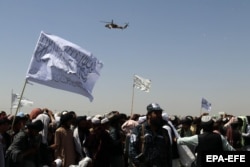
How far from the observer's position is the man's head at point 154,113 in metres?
5.82

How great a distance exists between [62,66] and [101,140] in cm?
183

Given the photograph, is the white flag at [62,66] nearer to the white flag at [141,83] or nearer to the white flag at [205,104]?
the white flag at [141,83]

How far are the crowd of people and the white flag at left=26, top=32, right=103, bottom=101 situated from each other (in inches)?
29.9

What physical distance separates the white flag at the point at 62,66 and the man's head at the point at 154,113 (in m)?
3.14

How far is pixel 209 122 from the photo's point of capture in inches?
249

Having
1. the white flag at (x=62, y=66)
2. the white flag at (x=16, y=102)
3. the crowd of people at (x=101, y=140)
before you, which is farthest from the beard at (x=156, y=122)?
the white flag at (x=16, y=102)

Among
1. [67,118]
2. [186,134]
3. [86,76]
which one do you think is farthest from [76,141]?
[186,134]

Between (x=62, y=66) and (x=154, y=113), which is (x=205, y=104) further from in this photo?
(x=154, y=113)

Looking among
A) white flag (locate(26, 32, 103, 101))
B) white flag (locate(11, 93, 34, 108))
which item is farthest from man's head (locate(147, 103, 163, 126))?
white flag (locate(11, 93, 34, 108))

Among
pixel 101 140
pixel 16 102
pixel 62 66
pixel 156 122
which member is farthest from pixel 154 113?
pixel 16 102

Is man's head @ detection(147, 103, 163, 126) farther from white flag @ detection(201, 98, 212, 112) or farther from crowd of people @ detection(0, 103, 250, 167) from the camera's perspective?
white flag @ detection(201, 98, 212, 112)

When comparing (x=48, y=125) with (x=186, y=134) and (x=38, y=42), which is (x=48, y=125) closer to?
(x=38, y=42)

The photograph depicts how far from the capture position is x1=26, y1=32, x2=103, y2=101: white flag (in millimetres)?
8430

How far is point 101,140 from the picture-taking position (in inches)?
326
